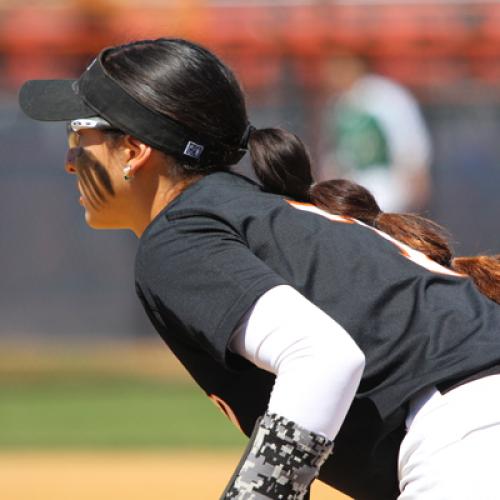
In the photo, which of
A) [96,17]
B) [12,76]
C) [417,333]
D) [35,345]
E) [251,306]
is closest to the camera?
[251,306]

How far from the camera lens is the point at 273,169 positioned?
230 cm

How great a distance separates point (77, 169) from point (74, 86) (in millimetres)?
169

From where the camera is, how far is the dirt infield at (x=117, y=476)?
17.5 ft

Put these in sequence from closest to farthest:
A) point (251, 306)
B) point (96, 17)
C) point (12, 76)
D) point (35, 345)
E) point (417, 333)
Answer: point (251, 306) → point (417, 333) → point (35, 345) → point (96, 17) → point (12, 76)

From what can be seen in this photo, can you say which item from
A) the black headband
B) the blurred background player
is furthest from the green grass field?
the black headband

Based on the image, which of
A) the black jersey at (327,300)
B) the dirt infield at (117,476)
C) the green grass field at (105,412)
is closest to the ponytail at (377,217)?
the black jersey at (327,300)

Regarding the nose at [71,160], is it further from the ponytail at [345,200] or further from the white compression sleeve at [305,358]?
the white compression sleeve at [305,358]

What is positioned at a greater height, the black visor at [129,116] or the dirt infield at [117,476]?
the black visor at [129,116]

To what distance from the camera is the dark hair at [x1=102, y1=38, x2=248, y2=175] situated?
7.18 feet

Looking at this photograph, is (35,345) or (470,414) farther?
(35,345)

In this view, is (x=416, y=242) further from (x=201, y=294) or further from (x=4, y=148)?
(x=4, y=148)

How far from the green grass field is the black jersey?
4.53 metres

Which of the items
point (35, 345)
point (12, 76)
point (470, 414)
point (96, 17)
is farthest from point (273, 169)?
point (12, 76)

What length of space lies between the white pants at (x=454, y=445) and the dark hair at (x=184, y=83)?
0.65 meters
